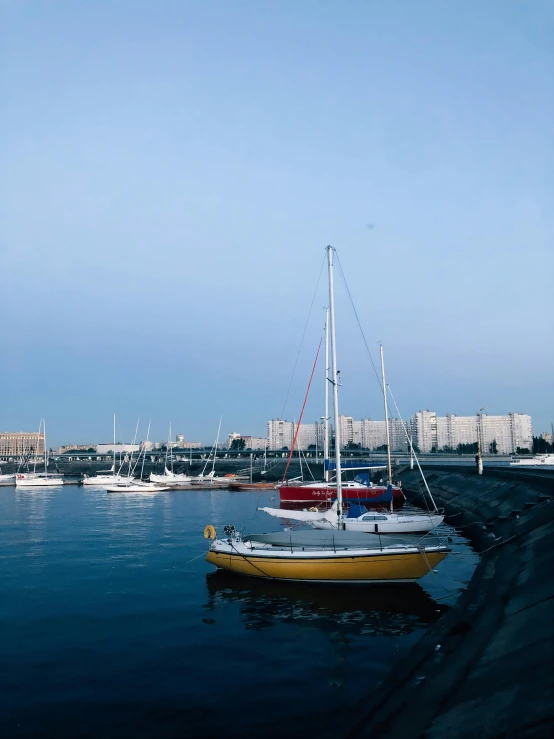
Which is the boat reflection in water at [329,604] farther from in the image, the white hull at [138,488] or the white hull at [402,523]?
the white hull at [138,488]

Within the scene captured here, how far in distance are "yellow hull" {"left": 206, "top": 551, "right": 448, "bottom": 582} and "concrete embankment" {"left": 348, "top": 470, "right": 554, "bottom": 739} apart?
8.83 feet

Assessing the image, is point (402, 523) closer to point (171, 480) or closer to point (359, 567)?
point (359, 567)

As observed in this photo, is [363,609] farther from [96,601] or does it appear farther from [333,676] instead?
[96,601]

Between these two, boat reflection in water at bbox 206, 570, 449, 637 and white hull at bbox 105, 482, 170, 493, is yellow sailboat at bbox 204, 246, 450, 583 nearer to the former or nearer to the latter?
boat reflection in water at bbox 206, 570, 449, 637

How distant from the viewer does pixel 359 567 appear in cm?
2405

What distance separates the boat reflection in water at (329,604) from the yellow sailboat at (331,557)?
66 cm

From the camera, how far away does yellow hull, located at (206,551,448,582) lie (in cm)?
2402

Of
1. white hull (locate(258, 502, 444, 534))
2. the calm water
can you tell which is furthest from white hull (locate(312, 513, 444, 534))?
the calm water

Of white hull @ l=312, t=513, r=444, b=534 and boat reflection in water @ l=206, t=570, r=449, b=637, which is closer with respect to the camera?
boat reflection in water @ l=206, t=570, r=449, b=637

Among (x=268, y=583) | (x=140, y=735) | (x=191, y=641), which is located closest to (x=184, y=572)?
(x=268, y=583)

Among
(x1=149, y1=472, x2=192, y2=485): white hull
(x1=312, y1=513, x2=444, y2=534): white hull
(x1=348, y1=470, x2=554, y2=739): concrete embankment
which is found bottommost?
(x1=149, y1=472, x2=192, y2=485): white hull

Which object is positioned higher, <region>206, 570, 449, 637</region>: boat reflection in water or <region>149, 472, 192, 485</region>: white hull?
<region>206, 570, 449, 637</region>: boat reflection in water

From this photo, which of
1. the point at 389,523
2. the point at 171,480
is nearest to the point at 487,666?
the point at 389,523

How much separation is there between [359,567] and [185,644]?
8.75m
